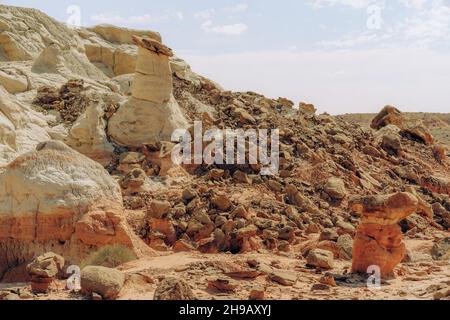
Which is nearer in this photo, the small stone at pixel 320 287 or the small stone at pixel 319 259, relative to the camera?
the small stone at pixel 320 287

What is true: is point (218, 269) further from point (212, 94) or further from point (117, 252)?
point (212, 94)

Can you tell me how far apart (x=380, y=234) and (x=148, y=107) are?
6.77 metres

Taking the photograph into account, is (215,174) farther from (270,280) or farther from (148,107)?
Result: (270,280)

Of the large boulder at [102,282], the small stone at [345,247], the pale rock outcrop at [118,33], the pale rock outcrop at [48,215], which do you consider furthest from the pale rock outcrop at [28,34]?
the large boulder at [102,282]

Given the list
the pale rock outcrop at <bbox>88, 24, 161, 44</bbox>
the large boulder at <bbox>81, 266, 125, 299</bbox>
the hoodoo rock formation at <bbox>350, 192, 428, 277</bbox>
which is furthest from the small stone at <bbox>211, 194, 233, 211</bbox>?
the pale rock outcrop at <bbox>88, 24, 161, 44</bbox>

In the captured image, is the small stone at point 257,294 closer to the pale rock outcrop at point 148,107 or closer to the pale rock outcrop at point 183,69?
the pale rock outcrop at point 148,107

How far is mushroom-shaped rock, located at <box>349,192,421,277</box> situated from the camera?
795 centimetres

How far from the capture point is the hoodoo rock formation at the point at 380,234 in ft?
26.1

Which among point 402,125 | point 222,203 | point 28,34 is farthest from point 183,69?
point 222,203

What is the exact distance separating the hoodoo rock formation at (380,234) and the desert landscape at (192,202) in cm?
1

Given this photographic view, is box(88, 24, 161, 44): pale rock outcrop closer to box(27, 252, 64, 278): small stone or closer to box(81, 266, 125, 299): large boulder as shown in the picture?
box(27, 252, 64, 278): small stone

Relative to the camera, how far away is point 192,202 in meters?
10.6
